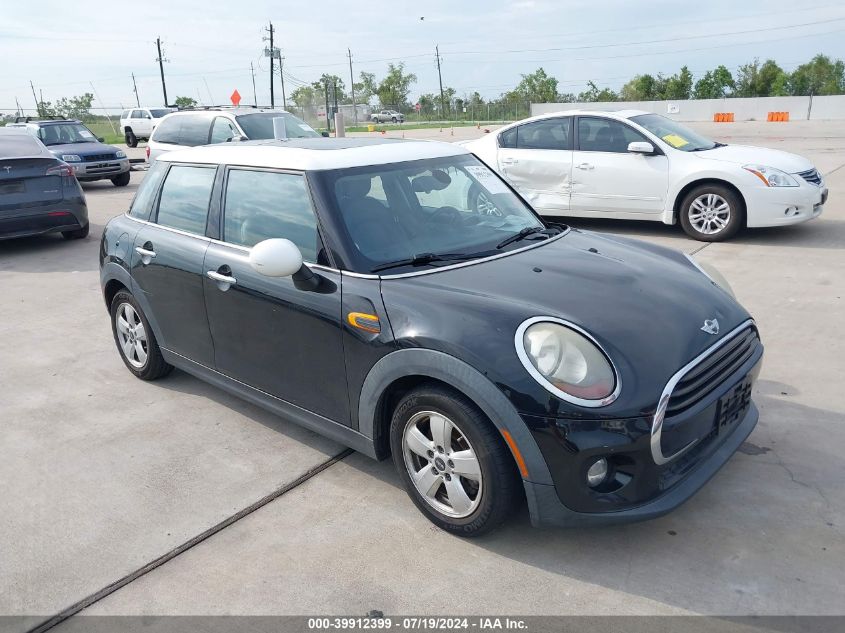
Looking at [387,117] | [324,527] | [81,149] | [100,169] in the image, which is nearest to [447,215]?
[324,527]

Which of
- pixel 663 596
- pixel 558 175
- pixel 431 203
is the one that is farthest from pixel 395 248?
pixel 558 175

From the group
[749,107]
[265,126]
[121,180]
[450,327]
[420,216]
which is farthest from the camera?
[749,107]

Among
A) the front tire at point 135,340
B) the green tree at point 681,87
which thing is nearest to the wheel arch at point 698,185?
the front tire at point 135,340

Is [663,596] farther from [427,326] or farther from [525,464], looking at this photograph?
[427,326]

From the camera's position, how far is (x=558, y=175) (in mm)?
9375

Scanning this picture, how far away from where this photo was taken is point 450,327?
2.99 m

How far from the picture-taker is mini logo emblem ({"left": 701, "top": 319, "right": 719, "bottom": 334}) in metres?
3.14

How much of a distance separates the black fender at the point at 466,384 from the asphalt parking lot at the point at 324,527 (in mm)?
532

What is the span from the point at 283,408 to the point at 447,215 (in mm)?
1352

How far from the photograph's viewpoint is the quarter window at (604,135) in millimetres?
8922

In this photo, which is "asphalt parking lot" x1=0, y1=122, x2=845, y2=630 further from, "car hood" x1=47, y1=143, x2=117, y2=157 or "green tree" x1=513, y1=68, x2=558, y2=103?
"green tree" x1=513, y1=68, x2=558, y2=103

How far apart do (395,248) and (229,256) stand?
1034 mm

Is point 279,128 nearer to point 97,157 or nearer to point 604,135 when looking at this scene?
point 604,135

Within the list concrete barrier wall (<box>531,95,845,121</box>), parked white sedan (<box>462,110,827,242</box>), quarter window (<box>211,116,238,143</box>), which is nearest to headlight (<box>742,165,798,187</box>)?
parked white sedan (<box>462,110,827,242</box>)
